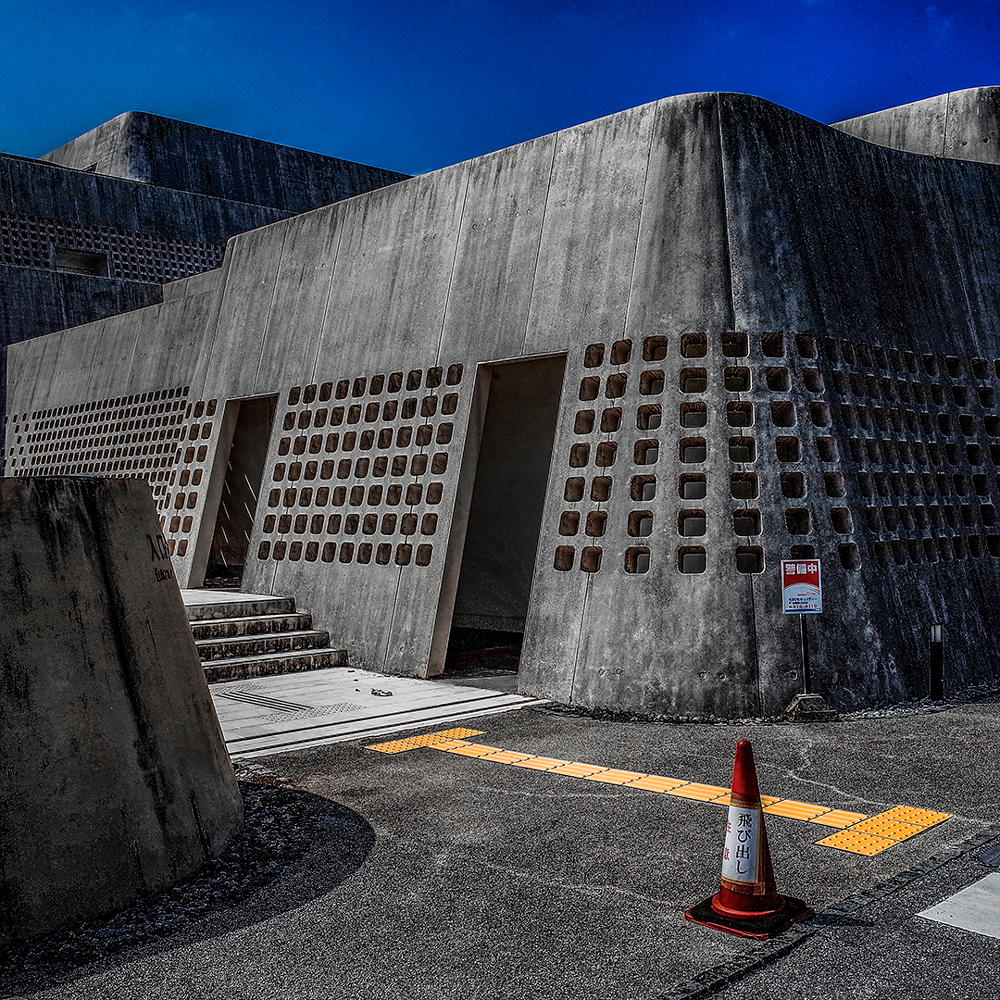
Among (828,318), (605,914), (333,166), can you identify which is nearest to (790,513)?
(828,318)

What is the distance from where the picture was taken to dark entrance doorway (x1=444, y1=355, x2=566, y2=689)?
13633 millimetres

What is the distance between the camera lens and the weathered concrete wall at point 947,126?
42.4ft

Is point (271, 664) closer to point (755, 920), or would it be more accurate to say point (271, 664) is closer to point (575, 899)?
point (575, 899)

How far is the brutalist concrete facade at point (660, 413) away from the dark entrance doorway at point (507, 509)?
42 millimetres

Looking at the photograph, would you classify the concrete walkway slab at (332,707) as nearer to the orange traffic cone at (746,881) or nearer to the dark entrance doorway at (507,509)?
the dark entrance doorway at (507,509)

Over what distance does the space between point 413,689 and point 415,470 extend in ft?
8.96

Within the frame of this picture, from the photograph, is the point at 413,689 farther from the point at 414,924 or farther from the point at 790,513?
the point at 414,924

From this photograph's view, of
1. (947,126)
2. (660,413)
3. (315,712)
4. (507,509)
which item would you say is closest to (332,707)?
(315,712)

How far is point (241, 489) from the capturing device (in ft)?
57.3

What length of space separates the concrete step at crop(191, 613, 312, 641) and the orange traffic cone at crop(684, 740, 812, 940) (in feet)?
26.7

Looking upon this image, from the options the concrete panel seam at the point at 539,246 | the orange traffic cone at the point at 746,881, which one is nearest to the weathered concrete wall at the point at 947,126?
the concrete panel seam at the point at 539,246

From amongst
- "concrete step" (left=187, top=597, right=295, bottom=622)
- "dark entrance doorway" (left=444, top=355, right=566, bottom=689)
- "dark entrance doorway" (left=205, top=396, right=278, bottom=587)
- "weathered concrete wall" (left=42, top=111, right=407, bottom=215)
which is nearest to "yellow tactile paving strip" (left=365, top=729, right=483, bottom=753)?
"concrete step" (left=187, top=597, right=295, bottom=622)

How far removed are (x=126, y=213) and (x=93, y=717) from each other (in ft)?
83.1

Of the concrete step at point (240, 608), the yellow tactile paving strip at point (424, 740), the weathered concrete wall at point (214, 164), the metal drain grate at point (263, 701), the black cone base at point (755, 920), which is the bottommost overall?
the metal drain grate at point (263, 701)
